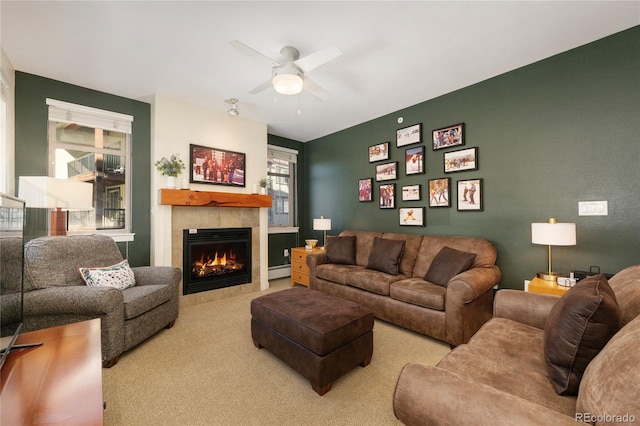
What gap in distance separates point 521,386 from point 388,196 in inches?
123

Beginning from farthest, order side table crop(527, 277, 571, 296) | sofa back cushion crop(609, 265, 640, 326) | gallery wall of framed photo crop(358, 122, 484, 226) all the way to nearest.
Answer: gallery wall of framed photo crop(358, 122, 484, 226) → side table crop(527, 277, 571, 296) → sofa back cushion crop(609, 265, 640, 326)

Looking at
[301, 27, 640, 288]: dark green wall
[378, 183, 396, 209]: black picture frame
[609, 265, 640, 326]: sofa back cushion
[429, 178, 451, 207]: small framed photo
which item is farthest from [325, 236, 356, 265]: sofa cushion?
[609, 265, 640, 326]: sofa back cushion

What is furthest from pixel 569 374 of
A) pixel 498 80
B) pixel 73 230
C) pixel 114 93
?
pixel 114 93

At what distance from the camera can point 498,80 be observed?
9.86 ft

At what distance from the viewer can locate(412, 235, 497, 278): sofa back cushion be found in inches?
112

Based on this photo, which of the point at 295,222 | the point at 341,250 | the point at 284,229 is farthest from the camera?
the point at 295,222

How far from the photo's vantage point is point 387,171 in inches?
161

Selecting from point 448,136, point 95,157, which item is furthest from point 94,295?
point 448,136

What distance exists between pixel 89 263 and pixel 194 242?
1.26 m

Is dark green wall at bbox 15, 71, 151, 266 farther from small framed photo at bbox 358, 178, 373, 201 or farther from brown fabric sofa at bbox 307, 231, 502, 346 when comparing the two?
small framed photo at bbox 358, 178, 373, 201

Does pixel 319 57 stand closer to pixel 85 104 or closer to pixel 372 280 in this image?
pixel 372 280

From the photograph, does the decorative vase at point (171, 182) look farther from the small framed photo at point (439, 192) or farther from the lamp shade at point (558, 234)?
the lamp shade at point (558, 234)

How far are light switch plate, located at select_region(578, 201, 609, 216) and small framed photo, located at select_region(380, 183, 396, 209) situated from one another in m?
2.03

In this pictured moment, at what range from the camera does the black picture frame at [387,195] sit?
4.02 m
